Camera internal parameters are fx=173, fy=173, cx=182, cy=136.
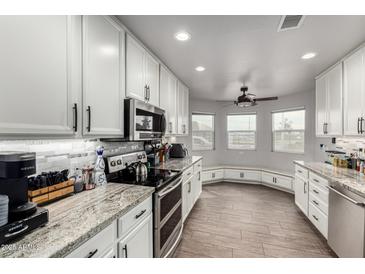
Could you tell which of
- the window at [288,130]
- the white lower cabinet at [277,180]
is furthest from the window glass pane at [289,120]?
the white lower cabinet at [277,180]

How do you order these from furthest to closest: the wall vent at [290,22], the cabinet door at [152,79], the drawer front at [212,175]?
the drawer front at [212,175] → the cabinet door at [152,79] → the wall vent at [290,22]

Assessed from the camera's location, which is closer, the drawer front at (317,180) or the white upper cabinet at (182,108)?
the drawer front at (317,180)

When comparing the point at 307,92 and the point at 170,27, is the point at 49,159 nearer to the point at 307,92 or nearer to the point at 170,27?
the point at 170,27

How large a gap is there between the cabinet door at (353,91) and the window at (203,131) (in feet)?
11.2

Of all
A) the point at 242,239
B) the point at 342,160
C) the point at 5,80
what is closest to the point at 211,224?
the point at 242,239

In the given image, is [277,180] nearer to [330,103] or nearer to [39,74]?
[330,103]

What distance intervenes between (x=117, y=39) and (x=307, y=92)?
451 cm

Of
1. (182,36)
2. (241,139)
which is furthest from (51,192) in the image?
(241,139)

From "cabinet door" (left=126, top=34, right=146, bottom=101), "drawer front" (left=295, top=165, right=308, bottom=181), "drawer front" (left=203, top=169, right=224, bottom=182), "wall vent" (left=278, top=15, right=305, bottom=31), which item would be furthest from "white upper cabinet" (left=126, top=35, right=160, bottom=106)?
"drawer front" (left=203, top=169, right=224, bottom=182)

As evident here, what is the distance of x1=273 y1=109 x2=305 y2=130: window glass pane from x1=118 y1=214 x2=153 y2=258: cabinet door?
459 centimetres

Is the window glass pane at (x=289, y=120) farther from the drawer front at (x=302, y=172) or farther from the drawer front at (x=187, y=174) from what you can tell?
the drawer front at (x=187, y=174)

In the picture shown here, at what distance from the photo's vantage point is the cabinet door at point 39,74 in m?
0.84

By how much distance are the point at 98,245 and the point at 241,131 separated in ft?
16.6

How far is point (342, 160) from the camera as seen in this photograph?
256cm
